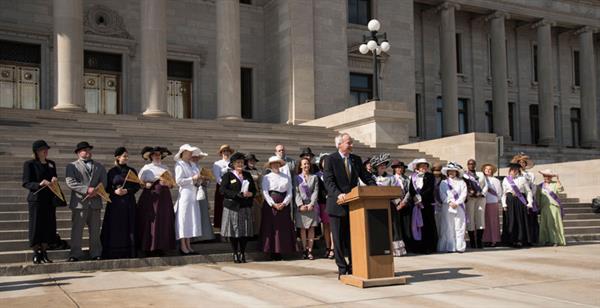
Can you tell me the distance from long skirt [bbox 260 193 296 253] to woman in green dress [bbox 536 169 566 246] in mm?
6498

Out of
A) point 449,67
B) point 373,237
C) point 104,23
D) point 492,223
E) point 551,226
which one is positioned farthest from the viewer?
point 449,67

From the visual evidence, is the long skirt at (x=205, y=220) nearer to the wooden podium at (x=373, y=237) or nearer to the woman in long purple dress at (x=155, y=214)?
the woman in long purple dress at (x=155, y=214)

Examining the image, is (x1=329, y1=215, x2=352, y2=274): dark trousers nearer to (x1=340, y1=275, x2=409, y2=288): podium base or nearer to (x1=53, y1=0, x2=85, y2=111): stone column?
(x1=340, y1=275, x2=409, y2=288): podium base

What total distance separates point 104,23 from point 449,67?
18.9 metres

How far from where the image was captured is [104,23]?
27609 mm

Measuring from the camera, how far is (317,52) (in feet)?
98.6

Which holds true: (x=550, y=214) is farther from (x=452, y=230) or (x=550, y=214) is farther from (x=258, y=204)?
(x=258, y=204)

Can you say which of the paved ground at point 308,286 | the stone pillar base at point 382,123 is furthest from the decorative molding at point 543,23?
the paved ground at point 308,286

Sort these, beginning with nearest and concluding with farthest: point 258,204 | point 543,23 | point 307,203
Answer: point 307,203 < point 258,204 < point 543,23

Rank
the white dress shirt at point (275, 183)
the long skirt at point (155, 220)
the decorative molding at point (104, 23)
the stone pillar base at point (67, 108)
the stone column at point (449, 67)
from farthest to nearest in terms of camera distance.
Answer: the stone column at point (449, 67) < the decorative molding at point (104, 23) < the stone pillar base at point (67, 108) < the white dress shirt at point (275, 183) < the long skirt at point (155, 220)

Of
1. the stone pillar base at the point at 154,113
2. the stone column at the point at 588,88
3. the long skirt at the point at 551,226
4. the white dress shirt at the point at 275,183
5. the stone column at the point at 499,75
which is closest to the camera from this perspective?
the white dress shirt at the point at 275,183

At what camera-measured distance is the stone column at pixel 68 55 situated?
881 inches

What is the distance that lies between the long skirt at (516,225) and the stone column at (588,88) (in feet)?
101

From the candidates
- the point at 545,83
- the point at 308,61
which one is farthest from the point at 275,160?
the point at 545,83
